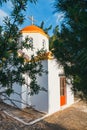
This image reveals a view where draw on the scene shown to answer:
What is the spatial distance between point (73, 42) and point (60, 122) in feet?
27.0

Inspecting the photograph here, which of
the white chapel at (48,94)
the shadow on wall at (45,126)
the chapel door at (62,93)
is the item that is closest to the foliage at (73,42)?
the shadow on wall at (45,126)

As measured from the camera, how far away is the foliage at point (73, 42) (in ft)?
16.5

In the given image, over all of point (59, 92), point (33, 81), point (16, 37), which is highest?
point (16, 37)

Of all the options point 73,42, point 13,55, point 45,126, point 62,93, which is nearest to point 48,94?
point 62,93

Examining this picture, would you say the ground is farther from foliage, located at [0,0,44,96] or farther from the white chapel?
foliage, located at [0,0,44,96]

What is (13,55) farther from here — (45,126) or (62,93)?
(62,93)

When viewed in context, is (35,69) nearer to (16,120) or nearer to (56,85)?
(16,120)

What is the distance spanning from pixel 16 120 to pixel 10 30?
910cm

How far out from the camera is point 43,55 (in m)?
5.42

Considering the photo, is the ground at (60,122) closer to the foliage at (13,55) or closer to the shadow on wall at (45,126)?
the shadow on wall at (45,126)

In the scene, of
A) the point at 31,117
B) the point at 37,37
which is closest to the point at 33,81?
the point at 31,117

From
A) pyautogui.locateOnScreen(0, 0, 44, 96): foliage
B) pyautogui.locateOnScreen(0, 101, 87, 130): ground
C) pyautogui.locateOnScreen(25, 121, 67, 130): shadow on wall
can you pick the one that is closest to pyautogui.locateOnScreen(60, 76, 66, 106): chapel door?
pyautogui.locateOnScreen(0, 101, 87, 130): ground

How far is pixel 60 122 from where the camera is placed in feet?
43.1

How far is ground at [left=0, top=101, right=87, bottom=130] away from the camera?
11.3m
